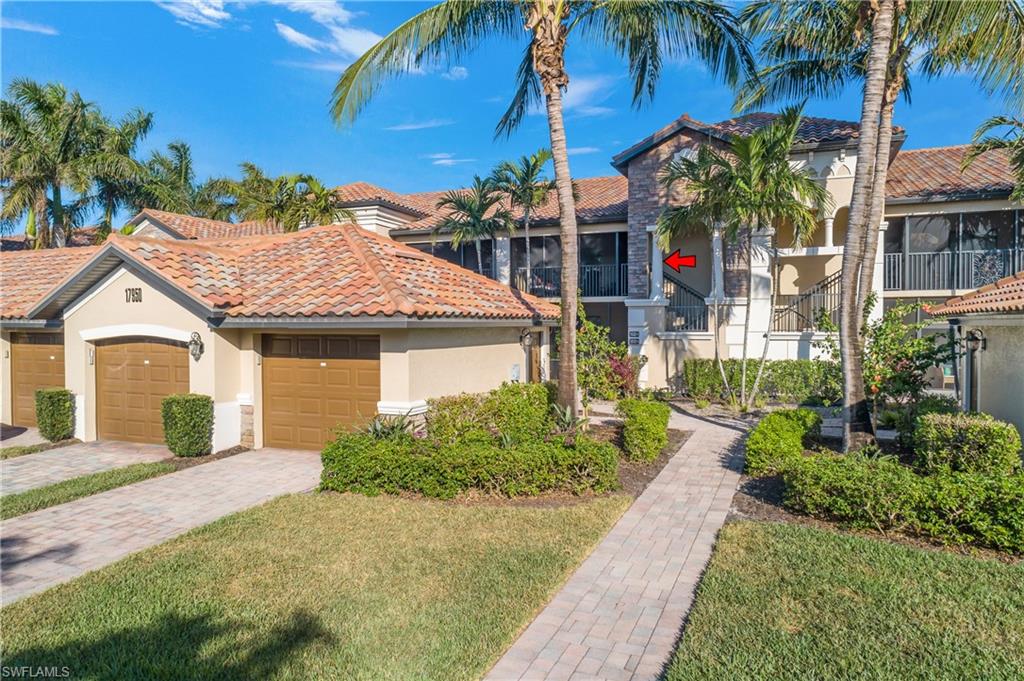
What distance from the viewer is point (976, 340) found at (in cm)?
1227

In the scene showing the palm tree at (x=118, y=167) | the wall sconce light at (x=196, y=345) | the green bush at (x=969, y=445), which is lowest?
the green bush at (x=969, y=445)

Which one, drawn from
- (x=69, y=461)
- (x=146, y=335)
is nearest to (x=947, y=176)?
(x=146, y=335)

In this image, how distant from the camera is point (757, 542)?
265 inches

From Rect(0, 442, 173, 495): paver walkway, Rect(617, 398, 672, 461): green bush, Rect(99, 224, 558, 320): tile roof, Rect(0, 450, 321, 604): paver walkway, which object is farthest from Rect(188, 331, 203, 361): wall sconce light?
Rect(617, 398, 672, 461): green bush


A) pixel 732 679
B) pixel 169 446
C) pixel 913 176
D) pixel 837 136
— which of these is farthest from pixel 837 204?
pixel 169 446

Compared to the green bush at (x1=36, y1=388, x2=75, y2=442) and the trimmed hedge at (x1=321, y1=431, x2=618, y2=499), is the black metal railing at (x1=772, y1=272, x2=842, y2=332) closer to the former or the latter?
the trimmed hedge at (x1=321, y1=431, x2=618, y2=499)

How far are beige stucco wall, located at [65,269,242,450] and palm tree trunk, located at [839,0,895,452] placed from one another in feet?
37.8

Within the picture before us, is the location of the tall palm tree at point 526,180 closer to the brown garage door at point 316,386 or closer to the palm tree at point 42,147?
the brown garage door at point 316,386

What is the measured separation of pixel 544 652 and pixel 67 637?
13.0ft

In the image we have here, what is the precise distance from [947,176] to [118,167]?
3433 centimetres

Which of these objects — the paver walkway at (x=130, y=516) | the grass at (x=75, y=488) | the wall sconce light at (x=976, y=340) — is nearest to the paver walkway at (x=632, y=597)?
the paver walkway at (x=130, y=516)

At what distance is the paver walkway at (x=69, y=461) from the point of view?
10164 mm

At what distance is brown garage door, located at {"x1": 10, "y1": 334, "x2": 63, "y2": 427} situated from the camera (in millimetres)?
15102

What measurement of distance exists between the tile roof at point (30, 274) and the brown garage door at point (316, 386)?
6.73 metres
